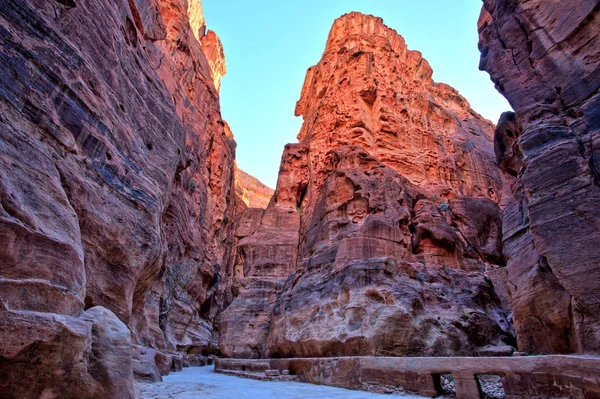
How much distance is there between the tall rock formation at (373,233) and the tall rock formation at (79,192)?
6098 millimetres

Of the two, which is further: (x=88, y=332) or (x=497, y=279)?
(x=497, y=279)

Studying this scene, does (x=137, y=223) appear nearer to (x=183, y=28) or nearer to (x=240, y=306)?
(x=240, y=306)

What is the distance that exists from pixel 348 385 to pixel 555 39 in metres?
11.9

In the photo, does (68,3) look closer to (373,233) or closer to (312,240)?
(373,233)

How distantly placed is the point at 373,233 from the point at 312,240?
12.9ft

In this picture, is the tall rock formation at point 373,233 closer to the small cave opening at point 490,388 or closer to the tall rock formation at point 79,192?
the small cave opening at point 490,388

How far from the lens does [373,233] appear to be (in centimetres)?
1492

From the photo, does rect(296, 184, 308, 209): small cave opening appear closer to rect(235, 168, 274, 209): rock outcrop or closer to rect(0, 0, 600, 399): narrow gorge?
rect(0, 0, 600, 399): narrow gorge

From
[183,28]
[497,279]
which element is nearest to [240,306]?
[497,279]

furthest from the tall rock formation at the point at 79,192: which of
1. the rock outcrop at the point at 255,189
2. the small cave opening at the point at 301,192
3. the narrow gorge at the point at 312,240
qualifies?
the rock outcrop at the point at 255,189

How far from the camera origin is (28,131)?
649 centimetres

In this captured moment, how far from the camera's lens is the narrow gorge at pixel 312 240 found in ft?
17.9

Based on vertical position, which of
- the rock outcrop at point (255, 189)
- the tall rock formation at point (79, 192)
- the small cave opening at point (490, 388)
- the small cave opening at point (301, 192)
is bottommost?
the small cave opening at point (490, 388)

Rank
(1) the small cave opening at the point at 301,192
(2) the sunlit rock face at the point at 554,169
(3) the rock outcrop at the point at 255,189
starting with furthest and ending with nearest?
1. (3) the rock outcrop at the point at 255,189
2. (1) the small cave opening at the point at 301,192
3. (2) the sunlit rock face at the point at 554,169
